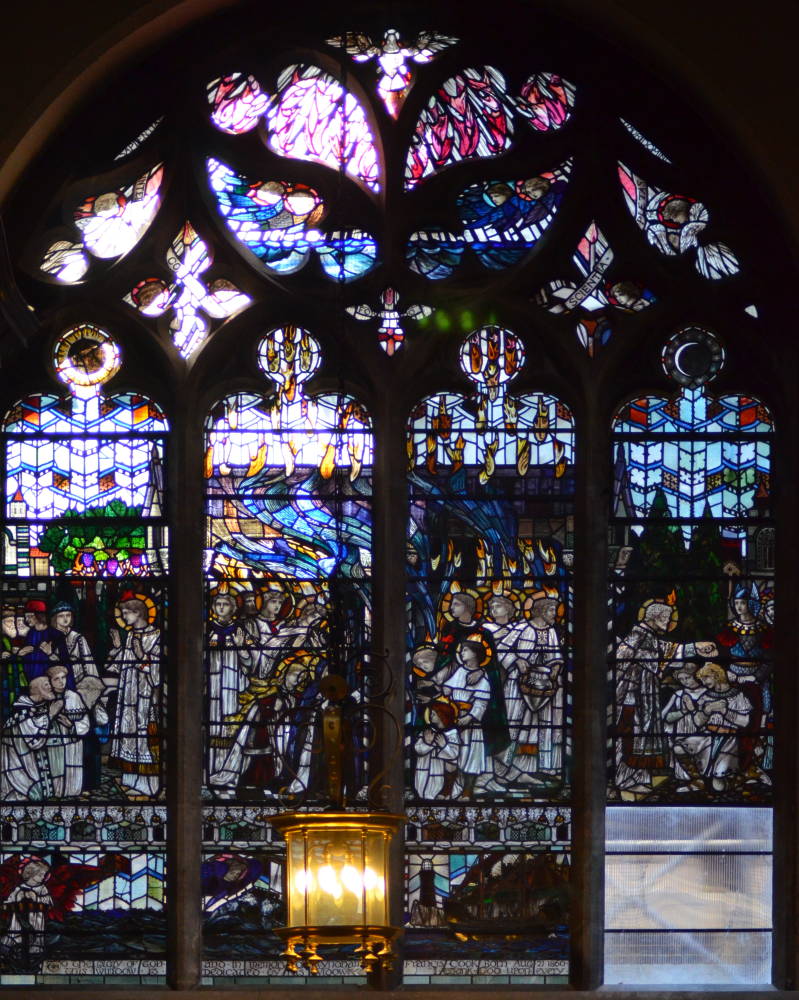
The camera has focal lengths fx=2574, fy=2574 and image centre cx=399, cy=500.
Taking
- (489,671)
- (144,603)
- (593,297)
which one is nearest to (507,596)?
(489,671)

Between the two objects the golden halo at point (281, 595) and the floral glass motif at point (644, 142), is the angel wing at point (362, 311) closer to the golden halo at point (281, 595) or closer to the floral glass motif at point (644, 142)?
the golden halo at point (281, 595)

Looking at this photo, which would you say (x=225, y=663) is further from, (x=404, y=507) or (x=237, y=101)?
(x=237, y=101)

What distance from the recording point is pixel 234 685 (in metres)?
12.6

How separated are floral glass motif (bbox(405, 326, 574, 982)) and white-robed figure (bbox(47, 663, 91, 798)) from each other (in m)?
1.59

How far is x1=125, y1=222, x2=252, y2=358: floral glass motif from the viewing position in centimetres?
1288

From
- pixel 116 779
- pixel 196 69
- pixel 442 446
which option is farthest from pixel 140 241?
pixel 116 779

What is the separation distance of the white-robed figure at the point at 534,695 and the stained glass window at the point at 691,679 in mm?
282

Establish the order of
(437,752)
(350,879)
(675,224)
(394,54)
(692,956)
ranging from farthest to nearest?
(394,54), (675,224), (437,752), (692,956), (350,879)

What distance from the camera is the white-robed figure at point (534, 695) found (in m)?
12.5

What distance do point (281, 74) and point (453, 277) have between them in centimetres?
141

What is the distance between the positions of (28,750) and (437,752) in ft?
6.52

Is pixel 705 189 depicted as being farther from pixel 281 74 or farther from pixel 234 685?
pixel 234 685

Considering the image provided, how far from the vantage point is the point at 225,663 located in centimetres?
1261

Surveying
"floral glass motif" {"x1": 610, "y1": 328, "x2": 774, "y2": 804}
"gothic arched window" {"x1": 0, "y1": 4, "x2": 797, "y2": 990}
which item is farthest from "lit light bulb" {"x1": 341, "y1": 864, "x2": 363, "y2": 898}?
"floral glass motif" {"x1": 610, "y1": 328, "x2": 774, "y2": 804}
